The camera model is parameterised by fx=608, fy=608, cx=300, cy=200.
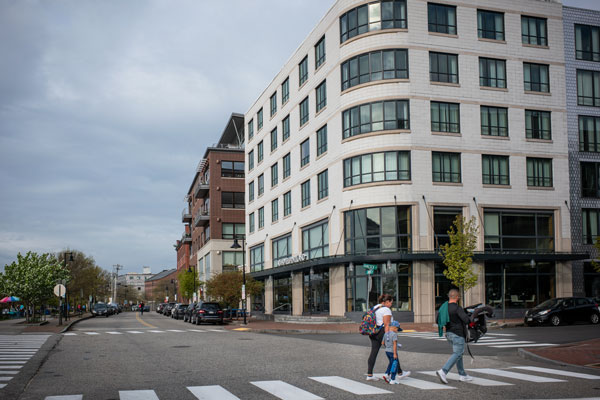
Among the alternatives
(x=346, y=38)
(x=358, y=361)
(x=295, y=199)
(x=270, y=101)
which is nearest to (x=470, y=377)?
(x=358, y=361)

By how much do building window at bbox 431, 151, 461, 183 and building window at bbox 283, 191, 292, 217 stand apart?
50.6 ft

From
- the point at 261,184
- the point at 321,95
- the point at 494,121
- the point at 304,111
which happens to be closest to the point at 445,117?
the point at 494,121

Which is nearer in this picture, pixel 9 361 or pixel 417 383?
pixel 417 383

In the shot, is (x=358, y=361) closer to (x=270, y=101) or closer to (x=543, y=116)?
(x=543, y=116)

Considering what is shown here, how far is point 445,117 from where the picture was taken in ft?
122

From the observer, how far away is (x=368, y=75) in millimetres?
36906

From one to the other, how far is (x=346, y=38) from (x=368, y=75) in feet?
10.9

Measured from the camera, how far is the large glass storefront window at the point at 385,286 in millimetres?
35156

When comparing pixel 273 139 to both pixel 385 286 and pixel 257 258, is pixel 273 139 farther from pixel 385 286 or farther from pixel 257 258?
pixel 385 286

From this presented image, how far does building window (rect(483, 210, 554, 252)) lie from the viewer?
1458 inches

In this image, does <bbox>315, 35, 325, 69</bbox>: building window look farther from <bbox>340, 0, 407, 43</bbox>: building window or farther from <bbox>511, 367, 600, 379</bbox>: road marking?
<bbox>511, 367, 600, 379</bbox>: road marking


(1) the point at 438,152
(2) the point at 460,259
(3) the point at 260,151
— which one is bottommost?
(2) the point at 460,259

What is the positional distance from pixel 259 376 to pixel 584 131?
115ft

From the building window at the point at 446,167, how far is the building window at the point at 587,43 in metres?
11.9
